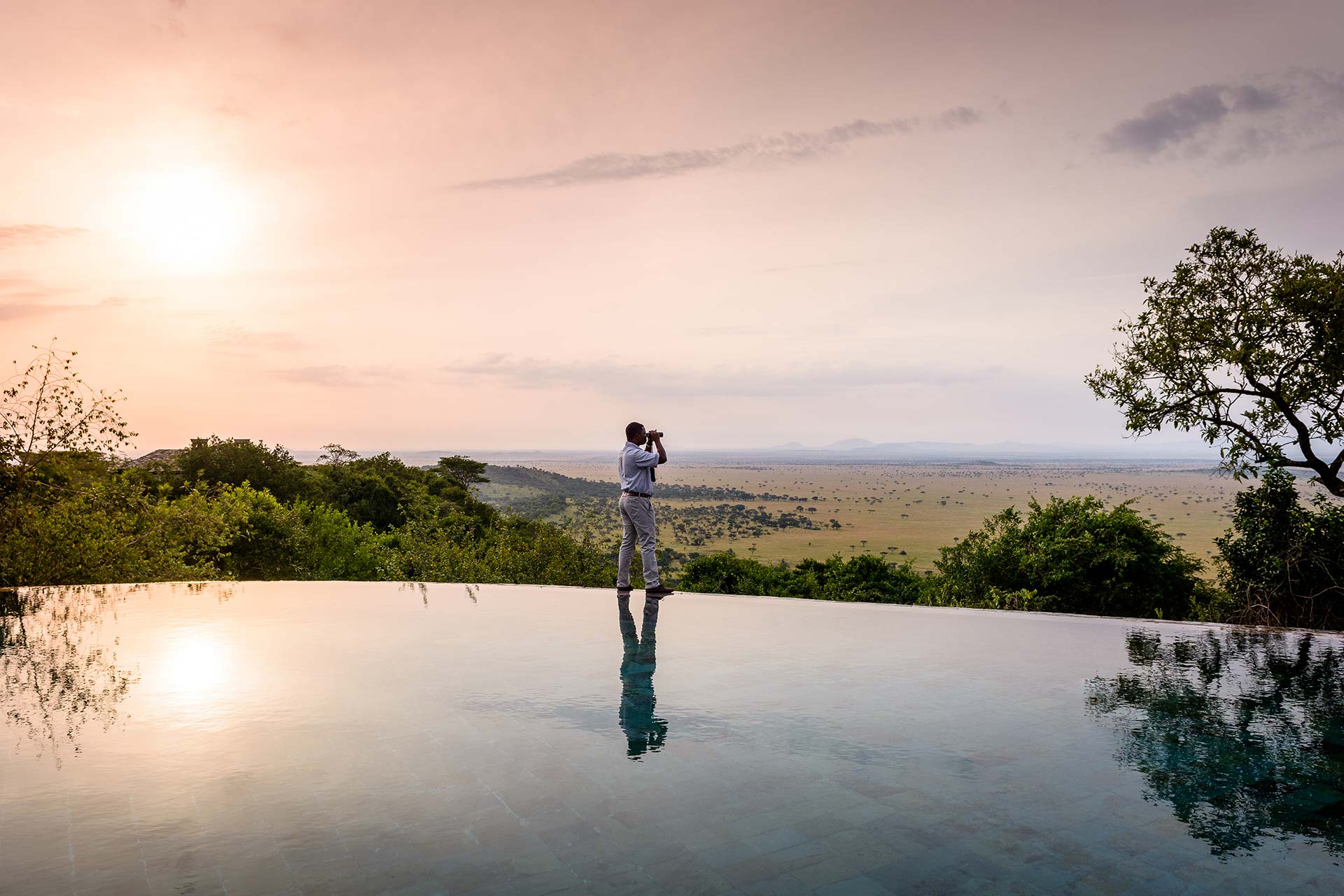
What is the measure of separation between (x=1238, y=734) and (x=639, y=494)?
5.66 m

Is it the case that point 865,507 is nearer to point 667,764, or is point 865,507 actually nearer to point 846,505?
point 846,505

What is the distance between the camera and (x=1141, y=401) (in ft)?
40.2

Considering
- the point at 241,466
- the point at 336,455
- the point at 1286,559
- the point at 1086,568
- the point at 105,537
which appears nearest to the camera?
the point at 1286,559

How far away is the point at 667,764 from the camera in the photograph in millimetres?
3805

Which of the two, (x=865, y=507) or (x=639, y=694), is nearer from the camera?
(x=639, y=694)

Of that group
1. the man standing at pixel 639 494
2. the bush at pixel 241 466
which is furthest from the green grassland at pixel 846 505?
Result: the man standing at pixel 639 494

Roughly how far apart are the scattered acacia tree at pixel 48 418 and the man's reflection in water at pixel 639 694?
11108 mm

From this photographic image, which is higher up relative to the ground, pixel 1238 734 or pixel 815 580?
pixel 1238 734

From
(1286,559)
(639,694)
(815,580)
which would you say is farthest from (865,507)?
(639,694)

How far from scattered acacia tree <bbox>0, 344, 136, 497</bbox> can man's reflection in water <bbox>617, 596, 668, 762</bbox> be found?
11108 millimetres

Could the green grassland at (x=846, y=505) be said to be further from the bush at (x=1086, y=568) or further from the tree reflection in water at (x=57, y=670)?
the tree reflection in water at (x=57, y=670)

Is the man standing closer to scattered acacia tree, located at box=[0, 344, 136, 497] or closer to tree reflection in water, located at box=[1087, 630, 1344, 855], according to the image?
tree reflection in water, located at box=[1087, 630, 1344, 855]

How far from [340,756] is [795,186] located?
21086 mm

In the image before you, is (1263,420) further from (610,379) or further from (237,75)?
(610,379)
